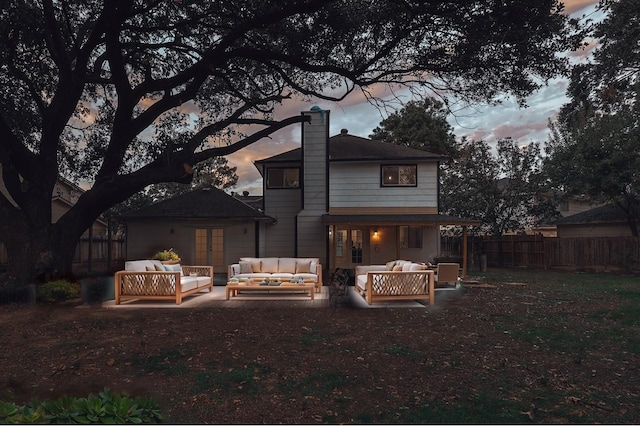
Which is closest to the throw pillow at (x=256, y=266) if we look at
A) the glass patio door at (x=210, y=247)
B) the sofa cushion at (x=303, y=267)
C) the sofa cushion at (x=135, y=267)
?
the sofa cushion at (x=303, y=267)

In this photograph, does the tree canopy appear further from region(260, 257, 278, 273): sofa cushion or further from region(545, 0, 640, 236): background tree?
region(260, 257, 278, 273): sofa cushion

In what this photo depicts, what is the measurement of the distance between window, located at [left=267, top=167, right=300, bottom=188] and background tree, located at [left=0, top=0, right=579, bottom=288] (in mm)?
4047

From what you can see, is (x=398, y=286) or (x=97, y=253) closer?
(x=398, y=286)

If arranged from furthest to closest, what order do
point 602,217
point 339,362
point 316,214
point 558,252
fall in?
point 602,217
point 558,252
point 316,214
point 339,362

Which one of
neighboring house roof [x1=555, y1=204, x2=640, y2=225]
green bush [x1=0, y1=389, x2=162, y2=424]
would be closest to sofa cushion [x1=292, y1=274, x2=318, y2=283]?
green bush [x1=0, y1=389, x2=162, y2=424]

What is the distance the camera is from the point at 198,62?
34.0 feet

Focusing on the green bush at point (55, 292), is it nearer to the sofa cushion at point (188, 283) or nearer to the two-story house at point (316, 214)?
the sofa cushion at point (188, 283)

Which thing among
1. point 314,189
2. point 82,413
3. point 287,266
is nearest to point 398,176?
point 314,189

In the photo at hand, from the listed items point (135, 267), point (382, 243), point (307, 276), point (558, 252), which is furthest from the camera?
point (558, 252)

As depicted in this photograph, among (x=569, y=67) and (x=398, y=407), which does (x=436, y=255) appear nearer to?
(x=569, y=67)

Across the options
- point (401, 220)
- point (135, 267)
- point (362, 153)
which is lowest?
point (135, 267)

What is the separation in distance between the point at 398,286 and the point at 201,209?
10257mm

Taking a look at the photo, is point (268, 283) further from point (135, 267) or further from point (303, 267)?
point (135, 267)

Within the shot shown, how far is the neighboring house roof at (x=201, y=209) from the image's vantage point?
1608 centimetres
